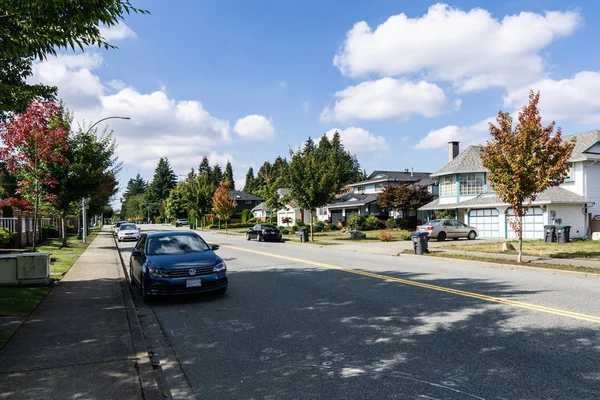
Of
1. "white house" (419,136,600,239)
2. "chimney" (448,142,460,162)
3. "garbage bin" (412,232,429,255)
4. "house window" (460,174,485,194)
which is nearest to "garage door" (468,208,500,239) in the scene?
"white house" (419,136,600,239)

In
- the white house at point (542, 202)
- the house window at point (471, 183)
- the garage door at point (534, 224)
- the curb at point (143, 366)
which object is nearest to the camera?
the curb at point (143, 366)

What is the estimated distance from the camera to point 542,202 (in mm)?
27812

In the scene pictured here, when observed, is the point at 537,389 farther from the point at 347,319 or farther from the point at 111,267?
the point at 111,267

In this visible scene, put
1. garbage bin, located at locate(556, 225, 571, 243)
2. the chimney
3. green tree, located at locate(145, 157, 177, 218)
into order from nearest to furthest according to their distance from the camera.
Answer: garbage bin, located at locate(556, 225, 571, 243) < the chimney < green tree, located at locate(145, 157, 177, 218)

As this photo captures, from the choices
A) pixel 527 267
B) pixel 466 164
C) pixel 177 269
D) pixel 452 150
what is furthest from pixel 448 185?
pixel 177 269

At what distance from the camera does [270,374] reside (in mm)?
4738

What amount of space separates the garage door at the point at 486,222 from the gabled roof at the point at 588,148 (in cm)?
639

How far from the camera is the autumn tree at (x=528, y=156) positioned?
1545 centimetres

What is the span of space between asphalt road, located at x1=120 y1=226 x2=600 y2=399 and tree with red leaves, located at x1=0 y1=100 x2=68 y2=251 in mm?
11768

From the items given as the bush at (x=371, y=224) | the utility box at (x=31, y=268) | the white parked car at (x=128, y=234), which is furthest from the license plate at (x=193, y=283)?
the bush at (x=371, y=224)

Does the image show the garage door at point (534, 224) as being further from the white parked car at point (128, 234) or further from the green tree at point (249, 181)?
the green tree at point (249, 181)

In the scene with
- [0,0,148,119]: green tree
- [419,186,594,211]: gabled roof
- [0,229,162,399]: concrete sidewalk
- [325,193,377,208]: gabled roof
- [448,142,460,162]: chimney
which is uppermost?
[448,142,460,162]: chimney

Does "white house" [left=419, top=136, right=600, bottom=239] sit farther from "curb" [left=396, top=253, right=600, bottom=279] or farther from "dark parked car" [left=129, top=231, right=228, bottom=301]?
"dark parked car" [left=129, top=231, right=228, bottom=301]

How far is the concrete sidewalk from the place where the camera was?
14.1 ft
